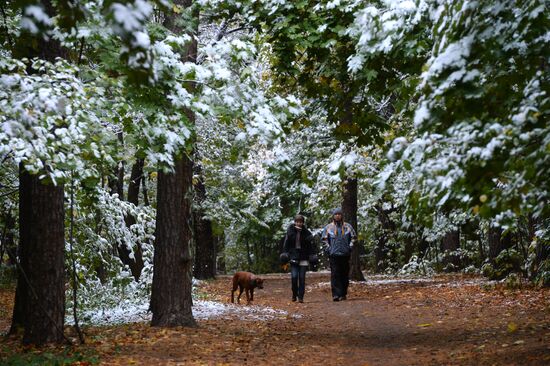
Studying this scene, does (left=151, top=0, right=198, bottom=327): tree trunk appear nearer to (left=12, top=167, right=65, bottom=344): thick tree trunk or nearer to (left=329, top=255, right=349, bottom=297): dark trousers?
(left=12, top=167, right=65, bottom=344): thick tree trunk

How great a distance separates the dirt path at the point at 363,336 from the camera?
7.65 metres

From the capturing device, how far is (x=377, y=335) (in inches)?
394

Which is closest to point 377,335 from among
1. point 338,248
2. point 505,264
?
point 338,248

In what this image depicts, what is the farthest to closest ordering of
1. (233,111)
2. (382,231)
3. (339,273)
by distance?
(382,231)
(339,273)
(233,111)

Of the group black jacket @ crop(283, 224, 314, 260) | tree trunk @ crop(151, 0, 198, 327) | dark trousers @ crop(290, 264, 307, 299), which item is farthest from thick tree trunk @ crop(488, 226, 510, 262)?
tree trunk @ crop(151, 0, 198, 327)

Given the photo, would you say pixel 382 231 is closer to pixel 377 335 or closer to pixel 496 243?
pixel 496 243

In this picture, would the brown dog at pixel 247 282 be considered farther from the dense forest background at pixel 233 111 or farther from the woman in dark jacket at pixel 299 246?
the dense forest background at pixel 233 111

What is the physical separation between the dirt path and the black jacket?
1.34m

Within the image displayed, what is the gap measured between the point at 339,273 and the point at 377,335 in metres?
5.19

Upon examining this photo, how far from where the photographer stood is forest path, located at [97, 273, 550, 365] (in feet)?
25.1

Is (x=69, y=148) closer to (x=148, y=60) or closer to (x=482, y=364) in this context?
(x=148, y=60)

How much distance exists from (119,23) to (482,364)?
5591mm

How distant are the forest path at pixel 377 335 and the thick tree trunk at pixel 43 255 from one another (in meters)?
1.04

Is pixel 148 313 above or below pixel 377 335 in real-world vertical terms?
above
